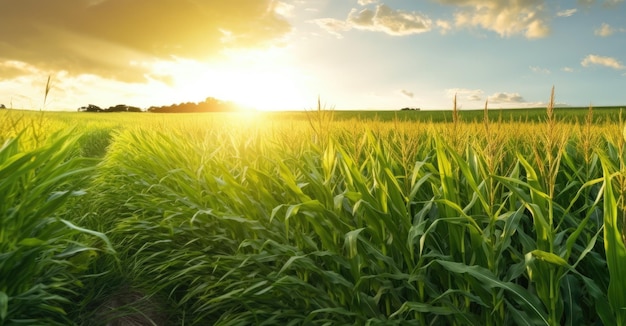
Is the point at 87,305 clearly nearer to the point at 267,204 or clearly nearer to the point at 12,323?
the point at 12,323

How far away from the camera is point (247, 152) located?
3793 millimetres

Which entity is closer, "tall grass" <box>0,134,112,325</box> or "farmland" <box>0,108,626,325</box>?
"farmland" <box>0,108,626,325</box>

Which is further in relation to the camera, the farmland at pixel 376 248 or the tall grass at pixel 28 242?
the tall grass at pixel 28 242

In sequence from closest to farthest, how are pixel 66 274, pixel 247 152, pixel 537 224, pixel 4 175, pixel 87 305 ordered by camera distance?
pixel 537 224 → pixel 4 175 → pixel 66 274 → pixel 87 305 → pixel 247 152

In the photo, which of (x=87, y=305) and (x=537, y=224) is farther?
(x=87, y=305)

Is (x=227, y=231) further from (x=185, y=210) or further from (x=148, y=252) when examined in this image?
(x=148, y=252)

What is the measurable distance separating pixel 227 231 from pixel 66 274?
995 millimetres

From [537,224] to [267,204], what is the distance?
62.4 inches

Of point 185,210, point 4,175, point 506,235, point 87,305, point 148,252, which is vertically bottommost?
point 87,305

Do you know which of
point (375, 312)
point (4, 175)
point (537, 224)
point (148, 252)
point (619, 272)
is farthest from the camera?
point (148, 252)

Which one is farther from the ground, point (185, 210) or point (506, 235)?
point (506, 235)

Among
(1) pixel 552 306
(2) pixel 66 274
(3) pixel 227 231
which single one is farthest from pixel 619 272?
(2) pixel 66 274

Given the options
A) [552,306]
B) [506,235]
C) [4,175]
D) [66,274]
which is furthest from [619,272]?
[66,274]

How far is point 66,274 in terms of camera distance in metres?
2.85
